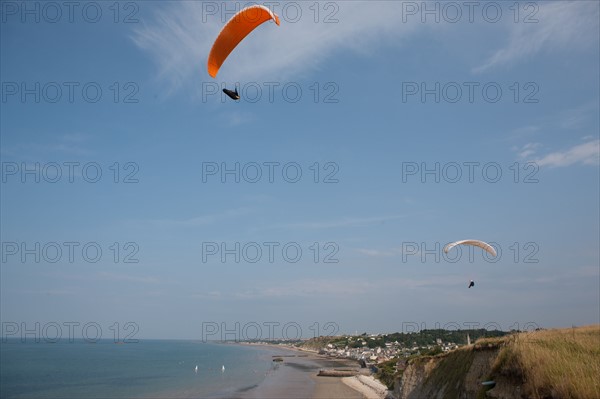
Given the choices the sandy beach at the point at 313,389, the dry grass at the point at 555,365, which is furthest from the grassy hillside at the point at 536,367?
the sandy beach at the point at 313,389

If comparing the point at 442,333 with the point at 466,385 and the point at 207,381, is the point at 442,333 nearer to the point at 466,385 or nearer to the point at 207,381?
the point at 207,381

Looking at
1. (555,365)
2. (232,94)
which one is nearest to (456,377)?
(555,365)

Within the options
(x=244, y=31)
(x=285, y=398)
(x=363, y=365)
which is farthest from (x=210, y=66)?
(x=363, y=365)

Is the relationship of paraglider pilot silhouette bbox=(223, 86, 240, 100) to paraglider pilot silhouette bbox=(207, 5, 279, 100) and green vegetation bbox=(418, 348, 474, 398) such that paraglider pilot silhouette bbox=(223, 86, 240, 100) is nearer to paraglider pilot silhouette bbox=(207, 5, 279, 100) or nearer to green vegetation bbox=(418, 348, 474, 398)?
paraglider pilot silhouette bbox=(207, 5, 279, 100)

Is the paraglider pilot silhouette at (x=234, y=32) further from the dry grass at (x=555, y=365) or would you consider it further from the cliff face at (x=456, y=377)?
the cliff face at (x=456, y=377)

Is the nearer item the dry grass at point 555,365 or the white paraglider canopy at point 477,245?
the dry grass at point 555,365

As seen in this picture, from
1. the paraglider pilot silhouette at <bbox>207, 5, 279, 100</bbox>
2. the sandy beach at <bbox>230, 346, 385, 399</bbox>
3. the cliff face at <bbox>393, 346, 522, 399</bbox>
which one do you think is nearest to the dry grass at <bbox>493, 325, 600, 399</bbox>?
the cliff face at <bbox>393, 346, 522, 399</bbox>

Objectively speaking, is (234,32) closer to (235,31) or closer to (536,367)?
(235,31)

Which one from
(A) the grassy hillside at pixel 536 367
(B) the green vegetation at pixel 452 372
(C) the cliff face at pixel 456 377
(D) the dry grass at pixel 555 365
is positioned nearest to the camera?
(D) the dry grass at pixel 555 365
